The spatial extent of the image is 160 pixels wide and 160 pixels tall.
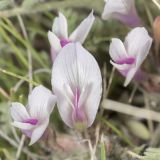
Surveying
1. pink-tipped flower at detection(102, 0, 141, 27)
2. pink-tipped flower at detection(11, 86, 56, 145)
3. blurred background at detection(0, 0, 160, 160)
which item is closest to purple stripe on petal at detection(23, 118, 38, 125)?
pink-tipped flower at detection(11, 86, 56, 145)

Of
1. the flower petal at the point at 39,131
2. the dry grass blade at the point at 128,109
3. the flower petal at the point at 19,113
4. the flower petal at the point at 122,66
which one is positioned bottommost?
the dry grass blade at the point at 128,109

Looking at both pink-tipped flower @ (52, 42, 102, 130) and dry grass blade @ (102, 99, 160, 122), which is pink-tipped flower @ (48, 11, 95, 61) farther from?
dry grass blade @ (102, 99, 160, 122)

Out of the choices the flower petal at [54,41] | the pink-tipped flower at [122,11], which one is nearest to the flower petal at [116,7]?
the pink-tipped flower at [122,11]

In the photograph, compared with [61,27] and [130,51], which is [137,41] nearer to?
[130,51]

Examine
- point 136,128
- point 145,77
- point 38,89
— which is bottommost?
point 136,128

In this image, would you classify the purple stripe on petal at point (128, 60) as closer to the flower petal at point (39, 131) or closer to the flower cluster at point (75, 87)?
the flower cluster at point (75, 87)

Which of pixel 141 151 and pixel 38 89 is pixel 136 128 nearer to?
pixel 141 151

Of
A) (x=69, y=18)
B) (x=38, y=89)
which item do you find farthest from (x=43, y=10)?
(x=38, y=89)
